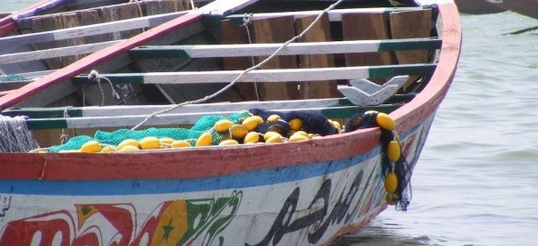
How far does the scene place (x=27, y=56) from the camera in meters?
7.28

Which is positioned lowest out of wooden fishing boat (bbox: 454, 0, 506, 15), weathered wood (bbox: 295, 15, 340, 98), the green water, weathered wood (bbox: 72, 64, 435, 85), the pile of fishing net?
wooden fishing boat (bbox: 454, 0, 506, 15)

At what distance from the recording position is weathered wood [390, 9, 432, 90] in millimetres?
7164

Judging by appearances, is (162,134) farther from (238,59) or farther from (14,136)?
(238,59)

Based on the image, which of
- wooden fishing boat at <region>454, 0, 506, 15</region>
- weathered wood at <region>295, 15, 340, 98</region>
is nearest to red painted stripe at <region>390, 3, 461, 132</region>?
weathered wood at <region>295, 15, 340, 98</region>

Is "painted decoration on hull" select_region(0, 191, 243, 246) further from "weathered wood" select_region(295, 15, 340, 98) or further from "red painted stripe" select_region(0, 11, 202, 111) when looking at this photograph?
"weathered wood" select_region(295, 15, 340, 98)

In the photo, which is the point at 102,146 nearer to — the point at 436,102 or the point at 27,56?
the point at 436,102

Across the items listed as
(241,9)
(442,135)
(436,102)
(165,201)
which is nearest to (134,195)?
(165,201)

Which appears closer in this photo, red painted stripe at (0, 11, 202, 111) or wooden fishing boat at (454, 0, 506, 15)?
red painted stripe at (0, 11, 202, 111)

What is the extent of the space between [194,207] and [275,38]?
3.48m

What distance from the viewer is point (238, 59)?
7637 millimetres

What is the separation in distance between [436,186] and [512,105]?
4.10m

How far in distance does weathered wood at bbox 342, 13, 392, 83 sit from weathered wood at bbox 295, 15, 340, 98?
13 centimetres

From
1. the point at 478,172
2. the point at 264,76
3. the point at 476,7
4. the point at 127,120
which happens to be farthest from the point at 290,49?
the point at 476,7

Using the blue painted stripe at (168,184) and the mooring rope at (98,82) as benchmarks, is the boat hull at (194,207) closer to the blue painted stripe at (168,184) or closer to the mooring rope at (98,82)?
the blue painted stripe at (168,184)
